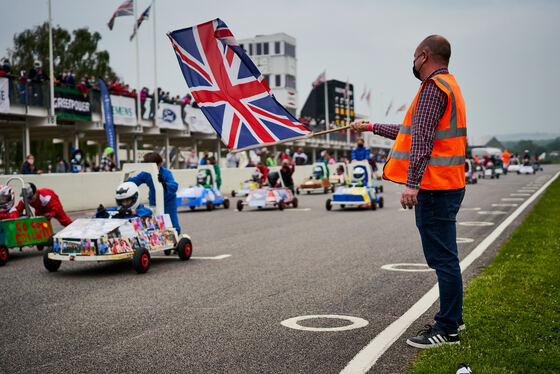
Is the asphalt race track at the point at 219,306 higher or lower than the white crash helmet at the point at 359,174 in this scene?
Answer: lower

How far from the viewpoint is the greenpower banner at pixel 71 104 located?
91.6ft

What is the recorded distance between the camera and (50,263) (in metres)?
8.57

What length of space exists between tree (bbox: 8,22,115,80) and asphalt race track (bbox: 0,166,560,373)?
1670 inches

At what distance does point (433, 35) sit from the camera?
4582mm

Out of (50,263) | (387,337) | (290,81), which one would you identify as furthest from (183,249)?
(290,81)

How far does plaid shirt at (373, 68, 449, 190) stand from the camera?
171 inches

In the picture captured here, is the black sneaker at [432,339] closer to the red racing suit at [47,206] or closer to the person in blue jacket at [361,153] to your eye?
the red racing suit at [47,206]

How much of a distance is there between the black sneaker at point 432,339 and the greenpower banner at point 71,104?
25.7m

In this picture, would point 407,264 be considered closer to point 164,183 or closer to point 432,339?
point 164,183

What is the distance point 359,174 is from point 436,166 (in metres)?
Result: 14.2

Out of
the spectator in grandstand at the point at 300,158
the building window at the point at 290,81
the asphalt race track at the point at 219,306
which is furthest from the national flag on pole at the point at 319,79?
the asphalt race track at the point at 219,306

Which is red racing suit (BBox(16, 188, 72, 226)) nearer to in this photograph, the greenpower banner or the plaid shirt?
the plaid shirt

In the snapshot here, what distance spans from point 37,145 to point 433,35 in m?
49.1

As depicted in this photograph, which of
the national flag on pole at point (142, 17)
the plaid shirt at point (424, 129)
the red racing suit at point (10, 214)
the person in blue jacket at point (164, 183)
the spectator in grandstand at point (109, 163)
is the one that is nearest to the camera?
the plaid shirt at point (424, 129)
